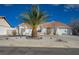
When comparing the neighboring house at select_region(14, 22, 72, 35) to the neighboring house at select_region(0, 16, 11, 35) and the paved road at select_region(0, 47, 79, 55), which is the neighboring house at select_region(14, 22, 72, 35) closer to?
the neighboring house at select_region(0, 16, 11, 35)

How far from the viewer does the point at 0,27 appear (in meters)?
7.55

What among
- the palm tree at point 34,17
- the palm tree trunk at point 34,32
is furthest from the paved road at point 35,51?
the palm tree at point 34,17

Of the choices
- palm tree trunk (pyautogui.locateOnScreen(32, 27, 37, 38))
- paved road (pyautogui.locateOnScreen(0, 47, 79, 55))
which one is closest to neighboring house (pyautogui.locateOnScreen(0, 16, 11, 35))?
paved road (pyautogui.locateOnScreen(0, 47, 79, 55))

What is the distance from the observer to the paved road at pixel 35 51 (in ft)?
22.8

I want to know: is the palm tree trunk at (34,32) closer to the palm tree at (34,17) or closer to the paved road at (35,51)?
the palm tree at (34,17)

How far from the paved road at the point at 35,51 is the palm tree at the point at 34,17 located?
0.56 meters

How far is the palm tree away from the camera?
7294mm

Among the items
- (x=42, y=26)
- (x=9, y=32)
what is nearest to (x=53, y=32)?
(x=42, y=26)

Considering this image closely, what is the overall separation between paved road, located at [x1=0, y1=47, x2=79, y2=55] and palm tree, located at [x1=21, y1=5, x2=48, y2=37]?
22.1 inches

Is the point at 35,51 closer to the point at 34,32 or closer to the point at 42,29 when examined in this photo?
the point at 34,32

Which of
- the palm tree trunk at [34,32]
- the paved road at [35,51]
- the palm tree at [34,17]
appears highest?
the palm tree at [34,17]

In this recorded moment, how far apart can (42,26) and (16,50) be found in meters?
1.12

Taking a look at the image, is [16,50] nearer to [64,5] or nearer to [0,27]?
[0,27]

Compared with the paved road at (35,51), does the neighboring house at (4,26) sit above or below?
above
